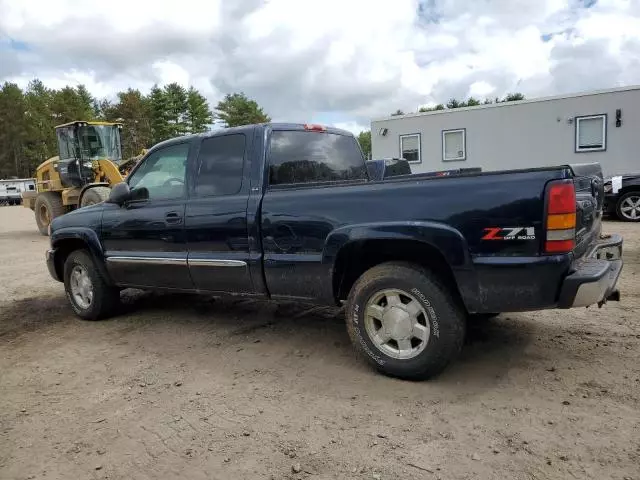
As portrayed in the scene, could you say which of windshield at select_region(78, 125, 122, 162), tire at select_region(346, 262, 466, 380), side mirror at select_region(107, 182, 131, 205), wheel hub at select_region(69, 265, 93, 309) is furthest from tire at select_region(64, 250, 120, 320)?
windshield at select_region(78, 125, 122, 162)

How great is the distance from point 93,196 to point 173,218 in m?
10.2

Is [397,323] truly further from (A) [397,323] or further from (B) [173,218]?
(B) [173,218]

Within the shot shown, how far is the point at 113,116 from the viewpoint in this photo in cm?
6338

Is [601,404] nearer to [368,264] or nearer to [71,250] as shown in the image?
[368,264]

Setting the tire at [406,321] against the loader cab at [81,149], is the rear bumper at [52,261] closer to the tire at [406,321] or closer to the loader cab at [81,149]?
the tire at [406,321]

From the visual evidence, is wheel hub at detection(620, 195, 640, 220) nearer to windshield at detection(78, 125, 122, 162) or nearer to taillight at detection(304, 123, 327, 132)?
taillight at detection(304, 123, 327, 132)

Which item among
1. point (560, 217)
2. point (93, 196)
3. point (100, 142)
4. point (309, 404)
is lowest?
point (309, 404)

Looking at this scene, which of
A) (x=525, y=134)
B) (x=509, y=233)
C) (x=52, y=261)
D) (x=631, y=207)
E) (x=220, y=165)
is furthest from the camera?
(x=525, y=134)

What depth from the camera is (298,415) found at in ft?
10.5

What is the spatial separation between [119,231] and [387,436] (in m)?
3.42

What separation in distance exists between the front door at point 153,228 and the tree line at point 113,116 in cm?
5623

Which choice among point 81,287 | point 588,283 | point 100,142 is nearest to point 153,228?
point 81,287

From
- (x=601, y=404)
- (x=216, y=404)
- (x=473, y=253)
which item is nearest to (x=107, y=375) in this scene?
(x=216, y=404)

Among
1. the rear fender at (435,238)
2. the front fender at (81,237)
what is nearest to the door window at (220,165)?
the rear fender at (435,238)
